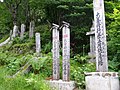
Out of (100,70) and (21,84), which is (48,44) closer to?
(21,84)

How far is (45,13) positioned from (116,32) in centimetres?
790

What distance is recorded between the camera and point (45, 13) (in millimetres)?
16578

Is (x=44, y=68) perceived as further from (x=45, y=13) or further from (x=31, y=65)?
(x=45, y=13)

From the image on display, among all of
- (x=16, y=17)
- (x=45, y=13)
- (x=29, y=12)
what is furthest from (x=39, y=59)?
(x=16, y=17)

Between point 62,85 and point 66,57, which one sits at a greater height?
point 66,57

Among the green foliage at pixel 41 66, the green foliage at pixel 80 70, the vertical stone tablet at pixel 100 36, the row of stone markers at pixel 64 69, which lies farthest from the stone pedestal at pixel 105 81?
the green foliage at pixel 41 66

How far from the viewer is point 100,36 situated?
7637 millimetres

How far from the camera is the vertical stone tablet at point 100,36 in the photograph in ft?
24.2

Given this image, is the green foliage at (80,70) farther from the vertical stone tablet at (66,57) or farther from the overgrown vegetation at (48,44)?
the vertical stone tablet at (66,57)

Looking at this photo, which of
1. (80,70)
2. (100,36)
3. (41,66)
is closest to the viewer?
(100,36)

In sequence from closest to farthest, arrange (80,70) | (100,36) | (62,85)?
(100,36), (62,85), (80,70)

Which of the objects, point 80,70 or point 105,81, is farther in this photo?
point 80,70

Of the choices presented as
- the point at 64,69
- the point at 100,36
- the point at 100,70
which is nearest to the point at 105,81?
the point at 100,70

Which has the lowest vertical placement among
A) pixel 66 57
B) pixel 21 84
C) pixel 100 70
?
pixel 21 84
